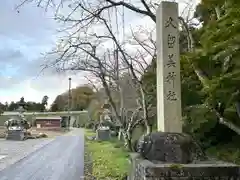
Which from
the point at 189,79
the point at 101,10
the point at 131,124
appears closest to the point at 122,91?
the point at 131,124

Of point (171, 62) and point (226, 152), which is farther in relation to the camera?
point (226, 152)

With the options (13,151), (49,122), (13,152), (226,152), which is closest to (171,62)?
(226,152)

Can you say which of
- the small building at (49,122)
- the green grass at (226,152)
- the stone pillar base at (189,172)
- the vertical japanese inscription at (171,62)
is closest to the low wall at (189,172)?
the stone pillar base at (189,172)

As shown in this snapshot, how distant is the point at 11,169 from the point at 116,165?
369cm

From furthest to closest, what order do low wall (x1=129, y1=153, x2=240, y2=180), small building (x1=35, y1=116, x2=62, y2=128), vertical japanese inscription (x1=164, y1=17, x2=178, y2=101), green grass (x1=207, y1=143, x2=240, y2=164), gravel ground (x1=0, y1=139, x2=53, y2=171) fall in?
small building (x1=35, y1=116, x2=62, y2=128), gravel ground (x1=0, y1=139, x2=53, y2=171), green grass (x1=207, y1=143, x2=240, y2=164), vertical japanese inscription (x1=164, y1=17, x2=178, y2=101), low wall (x1=129, y1=153, x2=240, y2=180)

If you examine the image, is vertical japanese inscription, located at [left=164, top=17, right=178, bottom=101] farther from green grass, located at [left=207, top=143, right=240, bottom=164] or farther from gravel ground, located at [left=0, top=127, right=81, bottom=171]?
gravel ground, located at [left=0, top=127, right=81, bottom=171]

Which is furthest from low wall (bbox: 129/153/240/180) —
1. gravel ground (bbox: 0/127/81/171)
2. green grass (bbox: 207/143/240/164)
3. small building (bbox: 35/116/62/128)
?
small building (bbox: 35/116/62/128)

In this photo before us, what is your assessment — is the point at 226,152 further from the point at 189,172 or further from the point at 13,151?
the point at 13,151

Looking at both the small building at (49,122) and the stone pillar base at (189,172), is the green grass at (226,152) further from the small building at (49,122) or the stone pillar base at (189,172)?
the small building at (49,122)

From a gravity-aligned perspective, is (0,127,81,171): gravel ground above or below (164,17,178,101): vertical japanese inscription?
below

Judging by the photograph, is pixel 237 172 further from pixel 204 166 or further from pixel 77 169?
pixel 77 169

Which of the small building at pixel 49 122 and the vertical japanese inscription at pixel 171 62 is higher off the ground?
the vertical japanese inscription at pixel 171 62

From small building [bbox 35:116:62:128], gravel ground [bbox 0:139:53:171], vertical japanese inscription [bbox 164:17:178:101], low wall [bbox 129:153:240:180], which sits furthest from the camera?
small building [bbox 35:116:62:128]

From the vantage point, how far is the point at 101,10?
896 cm
